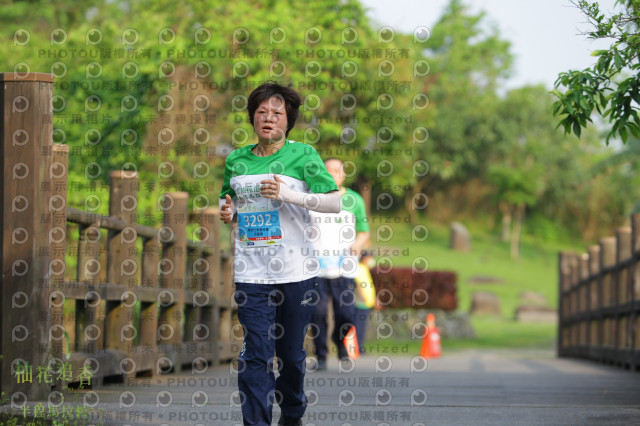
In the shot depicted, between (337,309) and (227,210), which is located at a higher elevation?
(227,210)

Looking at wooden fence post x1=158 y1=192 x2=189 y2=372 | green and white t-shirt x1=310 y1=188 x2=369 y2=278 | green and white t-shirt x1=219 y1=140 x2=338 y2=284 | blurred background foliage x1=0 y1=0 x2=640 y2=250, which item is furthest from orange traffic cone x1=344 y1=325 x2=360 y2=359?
green and white t-shirt x1=219 y1=140 x2=338 y2=284

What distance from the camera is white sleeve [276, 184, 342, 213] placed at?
15.4 feet

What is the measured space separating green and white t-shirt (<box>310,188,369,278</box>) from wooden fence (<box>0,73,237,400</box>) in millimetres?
1238

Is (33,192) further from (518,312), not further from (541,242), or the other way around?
(541,242)

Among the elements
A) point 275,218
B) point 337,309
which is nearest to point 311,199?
point 275,218

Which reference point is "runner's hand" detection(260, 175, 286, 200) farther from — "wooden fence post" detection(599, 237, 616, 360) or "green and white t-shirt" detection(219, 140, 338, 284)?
"wooden fence post" detection(599, 237, 616, 360)

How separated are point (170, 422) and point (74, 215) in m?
1.85

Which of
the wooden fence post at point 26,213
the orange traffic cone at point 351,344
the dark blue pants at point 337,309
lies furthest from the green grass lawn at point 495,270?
the wooden fence post at point 26,213

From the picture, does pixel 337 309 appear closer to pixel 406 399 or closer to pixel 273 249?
pixel 406 399

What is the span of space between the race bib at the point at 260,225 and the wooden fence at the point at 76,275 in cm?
165

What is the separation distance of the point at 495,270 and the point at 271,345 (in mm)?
38018

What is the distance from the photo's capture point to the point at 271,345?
4816 millimetres

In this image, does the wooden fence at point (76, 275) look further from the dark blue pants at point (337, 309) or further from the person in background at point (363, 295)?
the person in background at point (363, 295)

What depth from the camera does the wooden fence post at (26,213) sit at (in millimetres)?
5883
